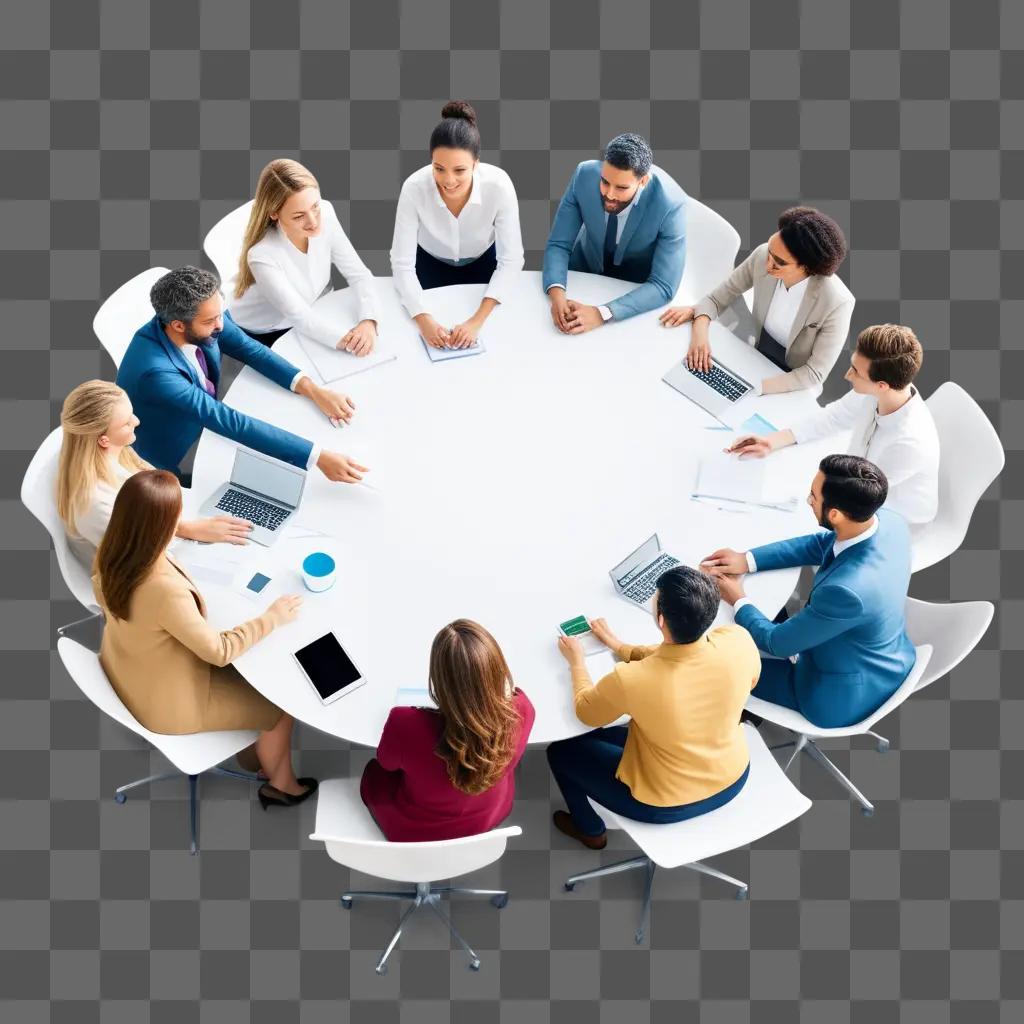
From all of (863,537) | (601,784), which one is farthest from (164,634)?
(863,537)

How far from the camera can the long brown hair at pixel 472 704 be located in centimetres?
328

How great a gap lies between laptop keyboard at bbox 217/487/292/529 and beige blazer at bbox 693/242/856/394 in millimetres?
2014

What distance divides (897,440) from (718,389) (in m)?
0.79

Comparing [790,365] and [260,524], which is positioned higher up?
[790,365]

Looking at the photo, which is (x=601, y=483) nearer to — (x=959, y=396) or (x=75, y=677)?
(x=959, y=396)

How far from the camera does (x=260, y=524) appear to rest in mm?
4293

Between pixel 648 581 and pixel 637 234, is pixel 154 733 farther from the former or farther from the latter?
pixel 637 234

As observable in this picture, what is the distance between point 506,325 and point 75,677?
233cm

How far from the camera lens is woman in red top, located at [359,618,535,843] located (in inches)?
130

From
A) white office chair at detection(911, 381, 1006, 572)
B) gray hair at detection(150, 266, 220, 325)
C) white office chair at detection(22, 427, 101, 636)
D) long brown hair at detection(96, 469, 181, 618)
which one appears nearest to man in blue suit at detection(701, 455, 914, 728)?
white office chair at detection(911, 381, 1006, 572)

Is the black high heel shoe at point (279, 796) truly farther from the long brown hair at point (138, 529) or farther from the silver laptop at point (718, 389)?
the silver laptop at point (718, 389)

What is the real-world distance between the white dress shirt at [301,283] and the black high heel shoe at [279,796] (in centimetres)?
183

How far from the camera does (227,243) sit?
5266 mm

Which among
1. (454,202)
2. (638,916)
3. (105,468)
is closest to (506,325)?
(454,202)
